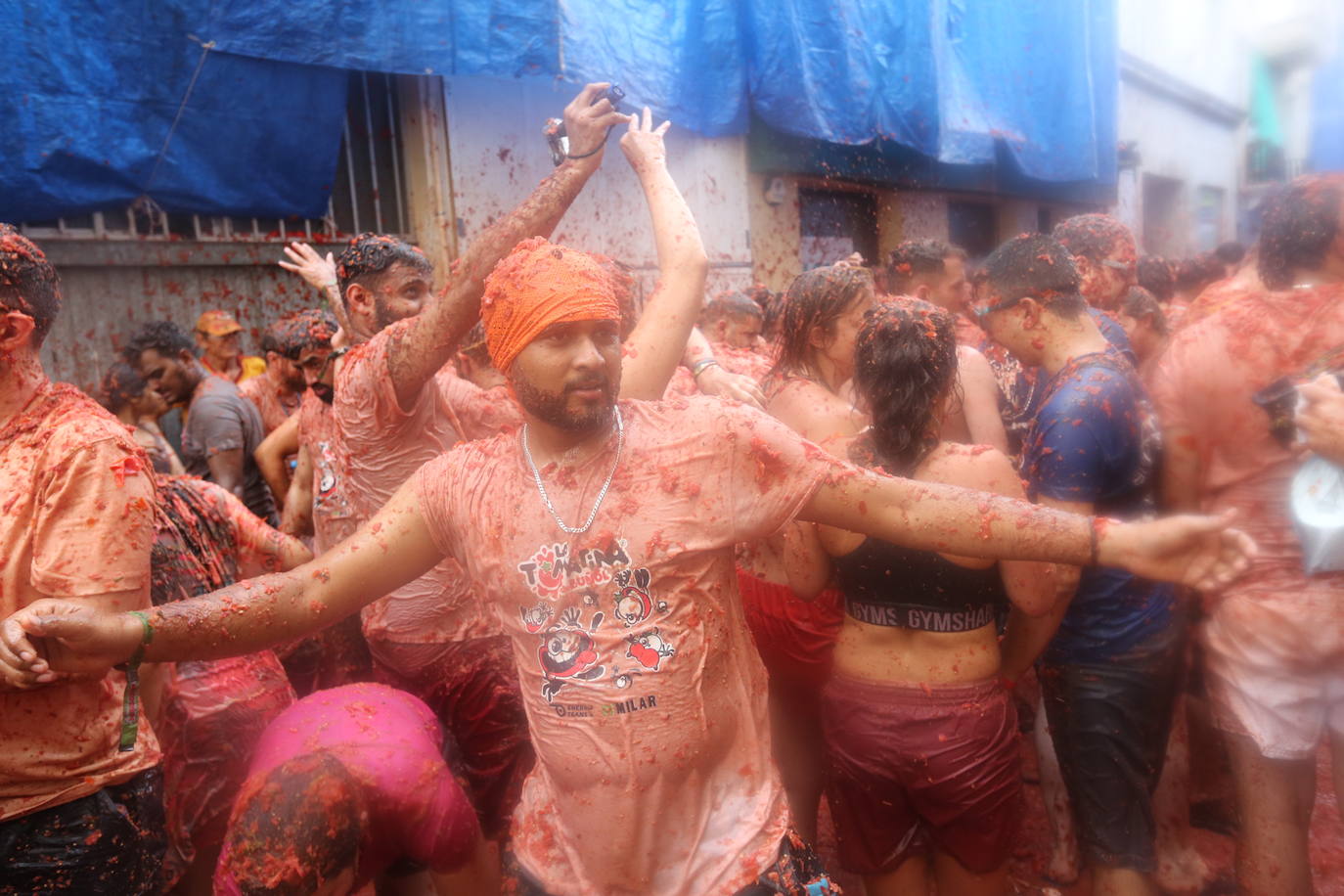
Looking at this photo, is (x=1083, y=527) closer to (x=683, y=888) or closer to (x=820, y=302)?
(x=683, y=888)

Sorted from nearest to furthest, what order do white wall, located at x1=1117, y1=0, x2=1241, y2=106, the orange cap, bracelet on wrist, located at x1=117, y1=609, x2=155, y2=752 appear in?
bracelet on wrist, located at x1=117, y1=609, x2=155, y2=752
the orange cap
white wall, located at x1=1117, y1=0, x2=1241, y2=106

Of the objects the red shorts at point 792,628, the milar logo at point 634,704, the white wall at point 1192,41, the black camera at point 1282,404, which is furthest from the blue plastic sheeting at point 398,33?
the white wall at point 1192,41

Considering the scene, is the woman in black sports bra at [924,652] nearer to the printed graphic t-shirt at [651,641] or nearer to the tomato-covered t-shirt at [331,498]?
the printed graphic t-shirt at [651,641]

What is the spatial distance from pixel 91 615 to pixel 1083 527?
210 cm

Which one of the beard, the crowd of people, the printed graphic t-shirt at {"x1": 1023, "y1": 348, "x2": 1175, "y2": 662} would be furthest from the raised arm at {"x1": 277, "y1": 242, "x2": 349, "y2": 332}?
the printed graphic t-shirt at {"x1": 1023, "y1": 348, "x2": 1175, "y2": 662}

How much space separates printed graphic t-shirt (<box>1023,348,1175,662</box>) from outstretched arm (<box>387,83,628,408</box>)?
5.50ft

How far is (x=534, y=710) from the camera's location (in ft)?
6.82

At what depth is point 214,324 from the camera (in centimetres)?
635

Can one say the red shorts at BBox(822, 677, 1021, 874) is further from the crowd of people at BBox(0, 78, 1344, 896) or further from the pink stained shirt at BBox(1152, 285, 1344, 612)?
the pink stained shirt at BBox(1152, 285, 1344, 612)

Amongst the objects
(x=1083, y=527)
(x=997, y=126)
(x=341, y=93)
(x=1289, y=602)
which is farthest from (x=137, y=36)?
(x=997, y=126)

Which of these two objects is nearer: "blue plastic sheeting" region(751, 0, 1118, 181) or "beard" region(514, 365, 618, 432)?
"beard" region(514, 365, 618, 432)

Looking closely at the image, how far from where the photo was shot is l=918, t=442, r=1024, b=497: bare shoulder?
8.27 ft

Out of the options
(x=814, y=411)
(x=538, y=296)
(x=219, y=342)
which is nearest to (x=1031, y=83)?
(x=814, y=411)

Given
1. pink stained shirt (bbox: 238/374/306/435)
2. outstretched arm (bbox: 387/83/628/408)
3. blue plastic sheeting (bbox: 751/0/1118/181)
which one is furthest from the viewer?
blue plastic sheeting (bbox: 751/0/1118/181)
